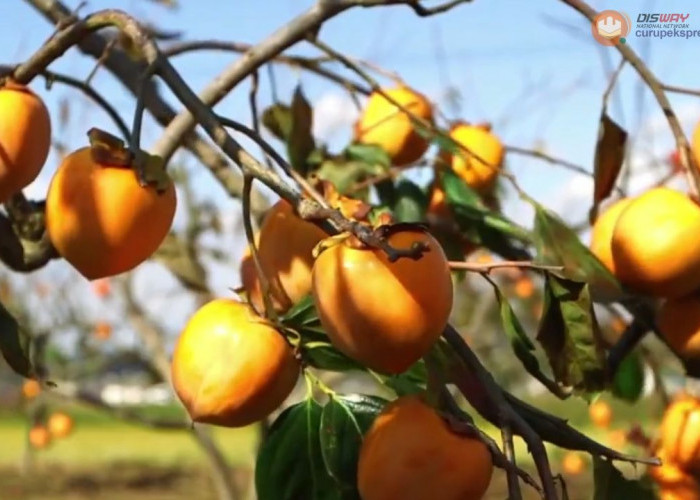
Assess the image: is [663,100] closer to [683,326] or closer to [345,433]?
[683,326]

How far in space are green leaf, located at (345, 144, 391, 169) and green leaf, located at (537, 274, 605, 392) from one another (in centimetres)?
44

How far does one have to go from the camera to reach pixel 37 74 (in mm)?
616

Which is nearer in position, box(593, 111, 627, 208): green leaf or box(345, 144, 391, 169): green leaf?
box(593, 111, 627, 208): green leaf

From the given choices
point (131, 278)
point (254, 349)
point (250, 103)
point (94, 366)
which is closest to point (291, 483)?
point (254, 349)

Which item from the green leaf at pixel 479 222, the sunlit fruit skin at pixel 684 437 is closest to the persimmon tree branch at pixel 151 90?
the green leaf at pixel 479 222

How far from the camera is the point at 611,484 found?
0.63 metres

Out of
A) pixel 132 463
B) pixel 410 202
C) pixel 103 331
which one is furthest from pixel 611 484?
pixel 132 463

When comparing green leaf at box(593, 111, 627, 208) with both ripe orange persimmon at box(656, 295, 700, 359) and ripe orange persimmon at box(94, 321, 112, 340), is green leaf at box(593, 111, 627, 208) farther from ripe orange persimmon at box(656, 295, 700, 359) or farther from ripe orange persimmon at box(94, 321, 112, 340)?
ripe orange persimmon at box(94, 321, 112, 340)

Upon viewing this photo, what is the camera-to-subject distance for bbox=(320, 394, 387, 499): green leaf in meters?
0.58

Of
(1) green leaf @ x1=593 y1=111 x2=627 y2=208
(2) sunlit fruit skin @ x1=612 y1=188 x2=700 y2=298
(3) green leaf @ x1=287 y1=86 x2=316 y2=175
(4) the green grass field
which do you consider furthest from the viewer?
(4) the green grass field

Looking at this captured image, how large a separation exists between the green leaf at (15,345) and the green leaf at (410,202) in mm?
446

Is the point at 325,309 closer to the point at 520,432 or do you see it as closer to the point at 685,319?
the point at 520,432

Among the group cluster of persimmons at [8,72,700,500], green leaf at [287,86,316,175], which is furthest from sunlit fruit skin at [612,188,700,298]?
green leaf at [287,86,316,175]

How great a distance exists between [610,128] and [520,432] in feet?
1.12
